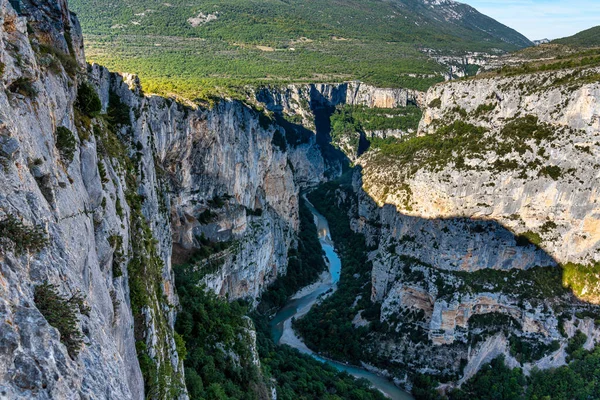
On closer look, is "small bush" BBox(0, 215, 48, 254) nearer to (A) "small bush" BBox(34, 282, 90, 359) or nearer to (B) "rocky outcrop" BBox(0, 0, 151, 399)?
(B) "rocky outcrop" BBox(0, 0, 151, 399)

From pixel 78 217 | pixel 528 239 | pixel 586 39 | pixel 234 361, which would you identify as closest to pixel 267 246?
pixel 234 361

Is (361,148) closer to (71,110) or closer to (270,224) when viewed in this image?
(270,224)

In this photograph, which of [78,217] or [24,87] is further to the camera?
[78,217]

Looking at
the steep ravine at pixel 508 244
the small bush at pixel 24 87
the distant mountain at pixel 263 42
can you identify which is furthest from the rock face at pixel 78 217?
the distant mountain at pixel 263 42

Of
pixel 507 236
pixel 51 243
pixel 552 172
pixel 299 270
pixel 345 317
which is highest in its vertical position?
pixel 51 243

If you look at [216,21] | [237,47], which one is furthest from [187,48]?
[216,21]

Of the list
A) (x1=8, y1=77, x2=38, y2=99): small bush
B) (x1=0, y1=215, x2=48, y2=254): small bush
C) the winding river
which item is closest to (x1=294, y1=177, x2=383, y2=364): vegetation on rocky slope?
the winding river

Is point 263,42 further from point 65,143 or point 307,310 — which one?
point 65,143
